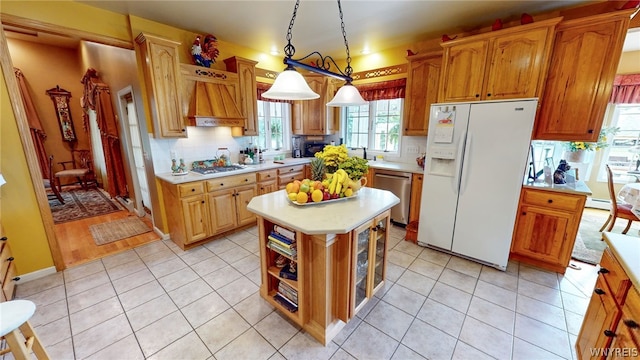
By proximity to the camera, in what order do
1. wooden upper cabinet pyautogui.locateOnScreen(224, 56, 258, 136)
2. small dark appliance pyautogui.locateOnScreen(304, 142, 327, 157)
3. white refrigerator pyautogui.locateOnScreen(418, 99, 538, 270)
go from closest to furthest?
white refrigerator pyautogui.locateOnScreen(418, 99, 538, 270)
wooden upper cabinet pyautogui.locateOnScreen(224, 56, 258, 136)
small dark appliance pyautogui.locateOnScreen(304, 142, 327, 157)

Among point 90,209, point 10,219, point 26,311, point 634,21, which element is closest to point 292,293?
point 26,311

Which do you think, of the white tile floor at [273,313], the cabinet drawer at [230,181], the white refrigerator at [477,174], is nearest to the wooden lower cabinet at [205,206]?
the cabinet drawer at [230,181]

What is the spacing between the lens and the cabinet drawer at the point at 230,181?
9.58 ft

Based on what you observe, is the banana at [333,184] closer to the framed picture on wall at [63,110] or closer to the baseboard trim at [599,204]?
the baseboard trim at [599,204]

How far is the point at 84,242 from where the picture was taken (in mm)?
3070

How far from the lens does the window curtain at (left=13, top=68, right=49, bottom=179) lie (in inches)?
183

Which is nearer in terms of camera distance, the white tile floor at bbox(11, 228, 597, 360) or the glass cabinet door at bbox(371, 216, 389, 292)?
the white tile floor at bbox(11, 228, 597, 360)

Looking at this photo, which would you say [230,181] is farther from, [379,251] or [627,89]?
[627,89]

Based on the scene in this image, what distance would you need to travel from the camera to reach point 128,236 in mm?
3232

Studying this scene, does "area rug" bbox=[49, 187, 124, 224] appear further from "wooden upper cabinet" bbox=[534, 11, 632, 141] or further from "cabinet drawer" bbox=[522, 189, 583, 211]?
"wooden upper cabinet" bbox=[534, 11, 632, 141]

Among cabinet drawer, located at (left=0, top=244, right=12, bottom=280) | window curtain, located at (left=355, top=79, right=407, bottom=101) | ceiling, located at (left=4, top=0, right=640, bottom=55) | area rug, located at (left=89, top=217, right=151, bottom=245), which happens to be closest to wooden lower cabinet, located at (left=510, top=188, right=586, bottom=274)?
ceiling, located at (left=4, top=0, right=640, bottom=55)

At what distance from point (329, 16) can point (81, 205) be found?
537 centimetres

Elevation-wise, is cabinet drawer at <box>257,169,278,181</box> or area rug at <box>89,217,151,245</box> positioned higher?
cabinet drawer at <box>257,169,278,181</box>

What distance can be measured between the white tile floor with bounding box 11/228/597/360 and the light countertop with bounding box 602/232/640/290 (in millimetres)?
882
